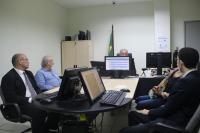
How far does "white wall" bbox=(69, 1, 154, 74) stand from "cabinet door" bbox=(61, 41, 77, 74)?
2.11 ft

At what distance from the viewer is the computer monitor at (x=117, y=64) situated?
13.8 ft

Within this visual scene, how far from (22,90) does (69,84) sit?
129 cm

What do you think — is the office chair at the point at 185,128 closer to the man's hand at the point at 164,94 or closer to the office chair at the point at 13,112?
the man's hand at the point at 164,94

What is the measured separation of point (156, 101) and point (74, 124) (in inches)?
41.9

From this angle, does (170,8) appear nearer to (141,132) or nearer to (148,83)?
(148,83)

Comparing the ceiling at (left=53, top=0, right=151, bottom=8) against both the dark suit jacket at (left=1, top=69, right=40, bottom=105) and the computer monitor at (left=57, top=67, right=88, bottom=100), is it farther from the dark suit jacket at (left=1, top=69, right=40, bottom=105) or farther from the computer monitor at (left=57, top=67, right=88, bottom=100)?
the computer monitor at (left=57, top=67, right=88, bottom=100)

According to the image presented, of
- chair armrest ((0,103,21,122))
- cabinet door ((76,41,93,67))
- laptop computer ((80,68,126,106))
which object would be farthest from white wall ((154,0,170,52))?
chair armrest ((0,103,21,122))

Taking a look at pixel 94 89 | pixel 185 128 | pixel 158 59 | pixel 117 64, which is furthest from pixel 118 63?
pixel 185 128

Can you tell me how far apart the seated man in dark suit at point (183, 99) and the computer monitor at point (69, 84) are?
633 millimetres

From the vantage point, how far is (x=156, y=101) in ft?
8.82

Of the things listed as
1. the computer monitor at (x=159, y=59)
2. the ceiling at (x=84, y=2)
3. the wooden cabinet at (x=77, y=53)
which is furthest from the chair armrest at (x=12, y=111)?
the ceiling at (x=84, y=2)

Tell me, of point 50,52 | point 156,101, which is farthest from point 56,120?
point 50,52

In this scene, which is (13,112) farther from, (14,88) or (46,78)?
(46,78)

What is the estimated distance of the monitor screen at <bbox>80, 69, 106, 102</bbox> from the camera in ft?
6.41
